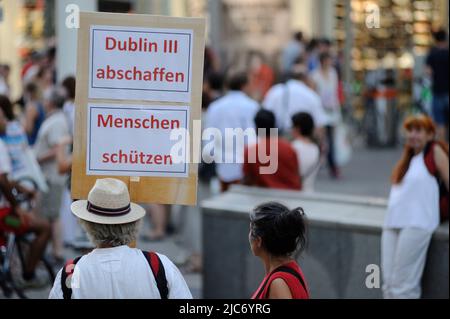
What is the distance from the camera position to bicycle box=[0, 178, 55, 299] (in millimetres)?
8227

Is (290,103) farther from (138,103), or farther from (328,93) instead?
(138,103)

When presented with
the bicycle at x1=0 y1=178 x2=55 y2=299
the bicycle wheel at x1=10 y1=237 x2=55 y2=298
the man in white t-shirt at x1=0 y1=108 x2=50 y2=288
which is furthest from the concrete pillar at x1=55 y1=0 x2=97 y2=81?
the bicycle wheel at x1=10 y1=237 x2=55 y2=298

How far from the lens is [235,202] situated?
8.61 meters

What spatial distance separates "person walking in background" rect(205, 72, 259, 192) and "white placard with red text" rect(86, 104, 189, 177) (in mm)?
5572

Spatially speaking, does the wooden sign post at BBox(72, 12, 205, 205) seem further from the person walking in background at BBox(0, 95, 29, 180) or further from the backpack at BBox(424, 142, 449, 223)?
the person walking in background at BBox(0, 95, 29, 180)

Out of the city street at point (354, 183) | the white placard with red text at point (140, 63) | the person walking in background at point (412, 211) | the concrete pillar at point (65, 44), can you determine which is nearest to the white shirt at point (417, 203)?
the person walking in background at point (412, 211)

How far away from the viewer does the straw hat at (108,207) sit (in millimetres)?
4262

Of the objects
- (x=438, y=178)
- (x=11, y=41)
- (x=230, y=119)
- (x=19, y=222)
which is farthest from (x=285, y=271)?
(x=11, y=41)

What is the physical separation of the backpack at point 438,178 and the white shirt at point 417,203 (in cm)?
3

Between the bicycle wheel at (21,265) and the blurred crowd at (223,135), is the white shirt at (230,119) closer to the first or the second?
the blurred crowd at (223,135)

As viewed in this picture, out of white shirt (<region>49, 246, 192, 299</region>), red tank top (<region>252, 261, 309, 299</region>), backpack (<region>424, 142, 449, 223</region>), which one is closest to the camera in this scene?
white shirt (<region>49, 246, 192, 299</region>)

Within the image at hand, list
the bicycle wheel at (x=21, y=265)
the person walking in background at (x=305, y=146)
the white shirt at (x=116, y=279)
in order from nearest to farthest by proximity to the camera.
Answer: the white shirt at (x=116, y=279) → the bicycle wheel at (x=21, y=265) → the person walking in background at (x=305, y=146)
